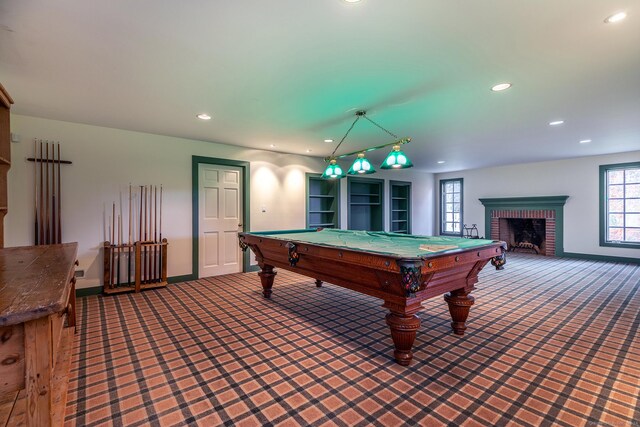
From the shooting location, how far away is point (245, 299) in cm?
392

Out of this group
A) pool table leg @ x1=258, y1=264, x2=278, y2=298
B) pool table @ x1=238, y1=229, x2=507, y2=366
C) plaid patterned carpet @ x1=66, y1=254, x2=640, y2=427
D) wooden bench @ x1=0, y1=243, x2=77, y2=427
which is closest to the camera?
wooden bench @ x1=0, y1=243, x2=77, y2=427

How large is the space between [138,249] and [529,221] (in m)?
9.16

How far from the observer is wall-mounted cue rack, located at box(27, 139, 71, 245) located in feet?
12.3

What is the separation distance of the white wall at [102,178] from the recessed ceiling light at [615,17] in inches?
193

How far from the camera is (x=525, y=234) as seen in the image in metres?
8.07

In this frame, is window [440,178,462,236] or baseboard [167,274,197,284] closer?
baseboard [167,274,197,284]

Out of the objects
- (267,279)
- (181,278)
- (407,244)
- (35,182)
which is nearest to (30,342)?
(407,244)

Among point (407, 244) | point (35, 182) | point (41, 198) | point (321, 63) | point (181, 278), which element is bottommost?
point (181, 278)

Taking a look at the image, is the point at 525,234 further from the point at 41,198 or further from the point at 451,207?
the point at 41,198

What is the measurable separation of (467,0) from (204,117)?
3.12 meters

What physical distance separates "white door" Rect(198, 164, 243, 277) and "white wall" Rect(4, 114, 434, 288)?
0.77 feet

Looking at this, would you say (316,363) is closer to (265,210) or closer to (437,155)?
(265,210)

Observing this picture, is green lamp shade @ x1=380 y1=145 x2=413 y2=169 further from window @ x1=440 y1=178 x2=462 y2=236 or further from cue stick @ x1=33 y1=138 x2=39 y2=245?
window @ x1=440 y1=178 x2=462 y2=236

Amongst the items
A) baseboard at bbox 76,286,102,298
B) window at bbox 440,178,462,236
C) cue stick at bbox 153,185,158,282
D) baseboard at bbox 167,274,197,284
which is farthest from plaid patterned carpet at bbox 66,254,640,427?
window at bbox 440,178,462,236
